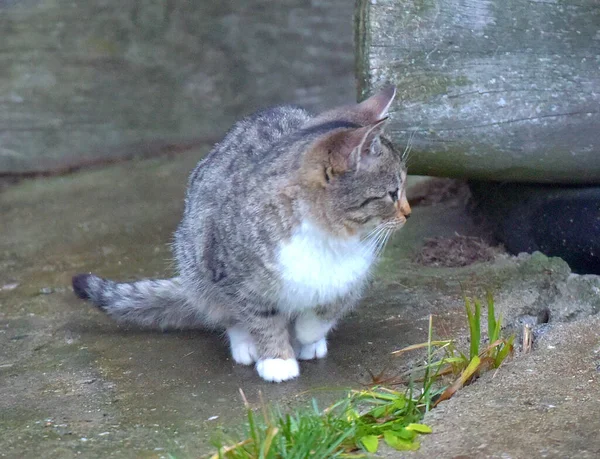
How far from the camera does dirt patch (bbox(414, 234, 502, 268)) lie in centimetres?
405

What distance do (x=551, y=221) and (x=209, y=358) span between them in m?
1.72

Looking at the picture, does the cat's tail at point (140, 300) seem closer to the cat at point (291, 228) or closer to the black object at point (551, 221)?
the cat at point (291, 228)

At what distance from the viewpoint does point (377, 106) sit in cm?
317

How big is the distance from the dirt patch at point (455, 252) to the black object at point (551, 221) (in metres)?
0.13

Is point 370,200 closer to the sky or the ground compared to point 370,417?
closer to the sky

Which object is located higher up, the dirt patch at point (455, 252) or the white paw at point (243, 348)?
the dirt patch at point (455, 252)

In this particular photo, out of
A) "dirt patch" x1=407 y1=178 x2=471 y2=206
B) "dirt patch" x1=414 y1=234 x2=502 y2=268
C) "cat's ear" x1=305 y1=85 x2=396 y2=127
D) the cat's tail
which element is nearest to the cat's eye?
"cat's ear" x1=305 y1=85 x2=396 y2=127

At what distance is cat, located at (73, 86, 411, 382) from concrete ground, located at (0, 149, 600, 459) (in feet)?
0.58

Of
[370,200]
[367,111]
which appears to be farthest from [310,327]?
[367,111]

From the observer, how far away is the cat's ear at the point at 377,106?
314 cm

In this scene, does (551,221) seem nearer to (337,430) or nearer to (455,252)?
(455,252)

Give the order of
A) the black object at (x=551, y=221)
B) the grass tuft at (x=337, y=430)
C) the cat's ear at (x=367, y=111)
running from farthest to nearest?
the black object at (x=551, y=221) → the cat's ear at (x=367, y=111) → the grass tuft at (x=337, y=430)

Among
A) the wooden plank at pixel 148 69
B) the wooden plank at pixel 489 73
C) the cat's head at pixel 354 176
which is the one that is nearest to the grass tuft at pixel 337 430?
the cat's head at pixel 354 176

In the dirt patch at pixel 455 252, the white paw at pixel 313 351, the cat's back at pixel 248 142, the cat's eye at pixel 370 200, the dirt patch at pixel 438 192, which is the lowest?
the white paw at pixel 313 351
